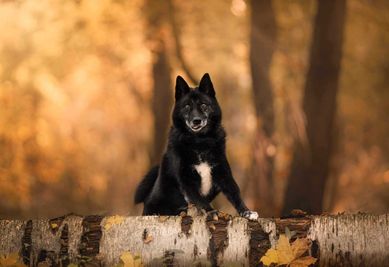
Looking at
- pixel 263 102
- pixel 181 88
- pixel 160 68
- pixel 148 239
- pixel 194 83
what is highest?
pixel 160 68

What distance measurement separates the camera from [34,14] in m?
9.52

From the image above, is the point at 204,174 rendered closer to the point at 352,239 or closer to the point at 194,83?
the point at 352,239

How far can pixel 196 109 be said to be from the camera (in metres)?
4.37

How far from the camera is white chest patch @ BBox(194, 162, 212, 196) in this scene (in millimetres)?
4340

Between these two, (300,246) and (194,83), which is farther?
(194,83)

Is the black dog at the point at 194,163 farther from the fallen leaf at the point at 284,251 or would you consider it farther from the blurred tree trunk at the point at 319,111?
the blurred tree trunk at the point at 319,111

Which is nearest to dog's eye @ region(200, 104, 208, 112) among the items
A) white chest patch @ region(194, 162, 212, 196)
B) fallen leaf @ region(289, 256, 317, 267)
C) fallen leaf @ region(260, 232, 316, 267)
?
white chest patch @ region(194, 162, 212, 196)

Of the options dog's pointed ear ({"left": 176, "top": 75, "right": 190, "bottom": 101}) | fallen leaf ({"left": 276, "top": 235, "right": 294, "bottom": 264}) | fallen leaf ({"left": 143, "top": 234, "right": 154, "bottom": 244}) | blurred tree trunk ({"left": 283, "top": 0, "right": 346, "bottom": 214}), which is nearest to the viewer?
fallen leaf ({"left": 276, "top": 235, "right": 294, "bottom": 264})

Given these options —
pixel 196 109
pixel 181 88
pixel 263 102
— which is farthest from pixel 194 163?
pixel 263 102

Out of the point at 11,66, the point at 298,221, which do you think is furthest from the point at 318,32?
the point at 11,66

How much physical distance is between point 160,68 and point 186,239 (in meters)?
5.62

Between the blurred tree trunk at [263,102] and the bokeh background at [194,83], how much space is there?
0.01 meters

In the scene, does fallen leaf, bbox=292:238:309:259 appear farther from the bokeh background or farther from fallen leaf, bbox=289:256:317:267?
the bokeh background

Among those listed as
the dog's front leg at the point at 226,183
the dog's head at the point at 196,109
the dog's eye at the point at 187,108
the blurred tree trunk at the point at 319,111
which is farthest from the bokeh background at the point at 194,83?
the dog's eye at the point at 187,108
